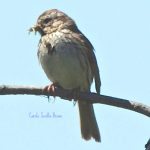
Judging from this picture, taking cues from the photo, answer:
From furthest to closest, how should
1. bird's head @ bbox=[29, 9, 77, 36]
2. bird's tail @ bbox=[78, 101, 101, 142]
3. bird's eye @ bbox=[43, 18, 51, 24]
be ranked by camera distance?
bird's eye @ bbox=[43, 18, 51, 24] < bird's head @ bbox=[29, 9, 77, 36] < bird's tail @ bbox=[78, 101, 101, 142]

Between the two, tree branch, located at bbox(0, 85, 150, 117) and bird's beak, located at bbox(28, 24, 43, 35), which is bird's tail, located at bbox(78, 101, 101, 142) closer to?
bird's beak, located at bbox(28, 24, 43, 35)

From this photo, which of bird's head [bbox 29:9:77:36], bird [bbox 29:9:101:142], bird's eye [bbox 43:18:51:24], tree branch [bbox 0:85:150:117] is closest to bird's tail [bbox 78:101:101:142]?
bird [bbox 29:9:101:142]

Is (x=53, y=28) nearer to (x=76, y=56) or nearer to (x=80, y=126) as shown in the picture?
(x=76, y=56)

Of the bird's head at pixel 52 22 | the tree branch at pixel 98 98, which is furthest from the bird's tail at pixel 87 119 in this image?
the tree branch at pixel 98 98

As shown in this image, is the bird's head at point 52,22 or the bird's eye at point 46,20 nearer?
the bird's head at point 52,22

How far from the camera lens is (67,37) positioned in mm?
6598

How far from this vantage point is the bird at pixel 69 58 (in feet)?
20.5

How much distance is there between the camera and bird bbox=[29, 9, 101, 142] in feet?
20.5

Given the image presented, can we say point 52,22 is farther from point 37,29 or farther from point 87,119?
point 87,119

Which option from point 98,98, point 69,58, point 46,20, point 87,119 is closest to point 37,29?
point 46,20

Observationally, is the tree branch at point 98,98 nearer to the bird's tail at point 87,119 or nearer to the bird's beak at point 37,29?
the bird's tail at point 87,119

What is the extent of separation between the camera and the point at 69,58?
6.28 meters

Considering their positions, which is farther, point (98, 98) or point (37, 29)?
point (37, 29)

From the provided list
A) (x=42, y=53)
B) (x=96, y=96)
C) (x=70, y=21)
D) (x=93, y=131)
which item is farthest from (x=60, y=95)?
(x=70, y=21)
